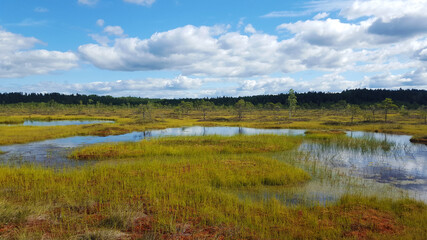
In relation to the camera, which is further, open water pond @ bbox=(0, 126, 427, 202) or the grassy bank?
open water pond @ bbox=(0, 126, 427, 202)

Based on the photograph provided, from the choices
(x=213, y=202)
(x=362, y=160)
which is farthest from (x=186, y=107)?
(x=213, y=202)

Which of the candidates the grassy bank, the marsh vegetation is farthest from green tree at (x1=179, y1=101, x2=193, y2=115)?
the grassy bank

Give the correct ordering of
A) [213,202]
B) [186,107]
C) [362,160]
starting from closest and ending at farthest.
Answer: [213,202], [362,160], [186,107]

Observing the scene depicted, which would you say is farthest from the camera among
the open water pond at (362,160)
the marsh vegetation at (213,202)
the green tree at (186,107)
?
the green tree at (186,107)

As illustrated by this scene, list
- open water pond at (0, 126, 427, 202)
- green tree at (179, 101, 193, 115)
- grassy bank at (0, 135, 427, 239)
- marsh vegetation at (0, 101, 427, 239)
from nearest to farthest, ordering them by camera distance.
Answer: grassy bank at (0, 135, 427, 239) → marsh vegetation at (0, 101, 427, 239) → open water pond at (0, 126, 427, 202) → green tree at (179, 101, 193, 115)

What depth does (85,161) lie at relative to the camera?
72.9 ft

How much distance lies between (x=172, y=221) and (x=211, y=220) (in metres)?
1.57

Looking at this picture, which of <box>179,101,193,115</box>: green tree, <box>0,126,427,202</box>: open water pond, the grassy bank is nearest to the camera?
the grassy bank

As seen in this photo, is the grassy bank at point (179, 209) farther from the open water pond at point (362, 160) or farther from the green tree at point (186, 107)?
the green tree at point (186, 107)

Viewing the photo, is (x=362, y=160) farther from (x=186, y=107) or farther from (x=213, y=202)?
(x=186, y=107)

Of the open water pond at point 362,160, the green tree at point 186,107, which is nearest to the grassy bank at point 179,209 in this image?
the open water pond at point 362,160

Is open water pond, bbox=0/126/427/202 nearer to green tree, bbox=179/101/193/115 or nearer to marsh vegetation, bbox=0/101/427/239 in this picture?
marsh vegetation, bbox=0/101/427/239

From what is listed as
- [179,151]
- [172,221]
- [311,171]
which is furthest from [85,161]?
[311,171]

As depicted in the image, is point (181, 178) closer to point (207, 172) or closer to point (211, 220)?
point (207, 172)
